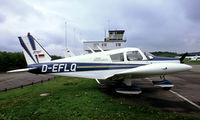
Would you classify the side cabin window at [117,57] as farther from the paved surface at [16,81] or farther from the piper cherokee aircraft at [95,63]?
the paved surface at [16,81]

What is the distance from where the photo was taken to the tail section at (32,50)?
17.8 feet

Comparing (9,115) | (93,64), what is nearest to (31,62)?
(9,115)

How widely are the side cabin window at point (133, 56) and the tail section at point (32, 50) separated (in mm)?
4547

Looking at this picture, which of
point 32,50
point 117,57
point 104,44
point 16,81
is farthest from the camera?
point 104,44

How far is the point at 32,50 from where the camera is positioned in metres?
5.55

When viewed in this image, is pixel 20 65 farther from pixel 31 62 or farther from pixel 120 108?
pixel 120 108

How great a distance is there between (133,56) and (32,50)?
5.46m

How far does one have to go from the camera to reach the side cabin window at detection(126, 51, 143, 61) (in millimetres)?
5330

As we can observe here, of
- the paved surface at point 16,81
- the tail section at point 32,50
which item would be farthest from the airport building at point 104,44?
the tail section at point 32,50

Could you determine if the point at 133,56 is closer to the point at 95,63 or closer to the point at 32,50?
the point at 95,63

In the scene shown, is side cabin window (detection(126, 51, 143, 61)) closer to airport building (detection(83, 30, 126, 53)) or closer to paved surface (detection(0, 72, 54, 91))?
paved surface (detection(0, 72, 54, 91))

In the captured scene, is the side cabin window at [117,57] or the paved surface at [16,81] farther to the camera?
the paved surface at [16,81]

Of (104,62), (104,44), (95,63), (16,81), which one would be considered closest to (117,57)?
(104,62)

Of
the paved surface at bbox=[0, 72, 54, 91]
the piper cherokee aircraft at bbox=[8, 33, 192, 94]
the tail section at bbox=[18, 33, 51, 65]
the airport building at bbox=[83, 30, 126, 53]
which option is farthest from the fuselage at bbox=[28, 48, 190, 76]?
the airport building at bbox=[83, 30, 126, 53]
